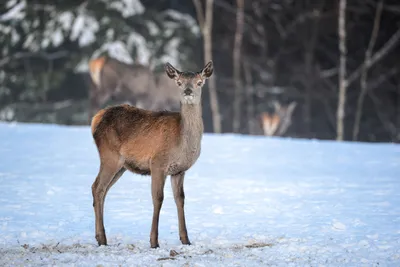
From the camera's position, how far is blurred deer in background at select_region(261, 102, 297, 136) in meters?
25.9

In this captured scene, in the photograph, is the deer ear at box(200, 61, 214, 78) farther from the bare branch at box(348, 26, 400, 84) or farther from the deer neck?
the bare branch at box(348, 26, 400, 84)

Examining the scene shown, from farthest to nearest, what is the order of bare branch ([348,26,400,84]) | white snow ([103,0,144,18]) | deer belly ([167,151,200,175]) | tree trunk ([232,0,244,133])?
tree trunk ([232,0,244,133]) < white snow ([103,0,144,18]) < bare branch ([348,26,400,84]) < deer belly ([167,151,200,175])

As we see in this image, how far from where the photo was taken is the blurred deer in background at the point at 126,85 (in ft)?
72.8

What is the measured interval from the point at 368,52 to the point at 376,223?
725 inches

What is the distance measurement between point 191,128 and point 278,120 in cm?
1933

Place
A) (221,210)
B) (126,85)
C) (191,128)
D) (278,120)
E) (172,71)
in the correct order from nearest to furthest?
(191,128), (172,71), (221,210), (126,85), (278,120)

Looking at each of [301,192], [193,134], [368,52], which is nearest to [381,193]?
[301,192]

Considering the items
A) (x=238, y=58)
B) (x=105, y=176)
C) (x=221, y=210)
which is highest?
(x=238, y=58)

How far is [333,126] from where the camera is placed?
95.2 feet

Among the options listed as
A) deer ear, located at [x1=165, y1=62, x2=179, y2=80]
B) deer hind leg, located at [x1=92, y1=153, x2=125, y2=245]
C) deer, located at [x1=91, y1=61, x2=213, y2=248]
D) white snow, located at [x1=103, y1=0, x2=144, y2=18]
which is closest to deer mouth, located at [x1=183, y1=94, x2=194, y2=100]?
deer, located at [x1=91, y1=61, x2=213, y2=248]

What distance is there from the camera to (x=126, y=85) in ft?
74.1

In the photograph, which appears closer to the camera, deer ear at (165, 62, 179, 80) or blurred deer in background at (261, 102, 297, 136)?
deer ear at (165, 62, 179, 80)

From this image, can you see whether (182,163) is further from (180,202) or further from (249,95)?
(249,95)

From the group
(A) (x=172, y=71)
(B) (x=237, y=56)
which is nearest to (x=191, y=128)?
(A) (x=172, y=71)
